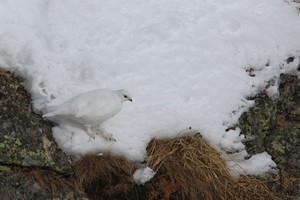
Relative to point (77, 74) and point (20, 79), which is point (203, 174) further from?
point (20, 79)

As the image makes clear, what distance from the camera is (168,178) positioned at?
12.7 ft

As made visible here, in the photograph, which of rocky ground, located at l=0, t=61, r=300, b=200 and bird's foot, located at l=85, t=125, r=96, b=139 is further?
bird's foot, located at l=85, t=125, r=96, b=139

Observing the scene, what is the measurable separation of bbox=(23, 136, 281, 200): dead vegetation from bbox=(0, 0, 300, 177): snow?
104mm

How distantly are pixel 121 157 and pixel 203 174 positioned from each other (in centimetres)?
73

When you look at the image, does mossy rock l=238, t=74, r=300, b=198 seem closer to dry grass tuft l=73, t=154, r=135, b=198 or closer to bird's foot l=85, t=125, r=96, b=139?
dry grass tuft l=73, t=154, r=135, b=198

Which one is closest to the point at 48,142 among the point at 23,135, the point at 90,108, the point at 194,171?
the point at 23,135

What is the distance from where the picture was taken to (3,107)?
364 cm

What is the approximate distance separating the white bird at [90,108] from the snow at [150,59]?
0.41 ft

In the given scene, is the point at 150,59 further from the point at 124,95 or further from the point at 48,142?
the point at 48,142

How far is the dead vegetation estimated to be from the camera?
371 centimetres

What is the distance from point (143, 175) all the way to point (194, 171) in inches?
17.9

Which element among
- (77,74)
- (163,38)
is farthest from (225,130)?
(77,74)

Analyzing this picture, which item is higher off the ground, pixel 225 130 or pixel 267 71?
pixel 267 71

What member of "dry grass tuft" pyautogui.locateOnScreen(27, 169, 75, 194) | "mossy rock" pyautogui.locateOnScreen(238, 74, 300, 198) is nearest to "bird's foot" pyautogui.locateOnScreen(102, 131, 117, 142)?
"dry grass tuft" pyautogui.locateOnScreen(27, 169, 75, 194)
